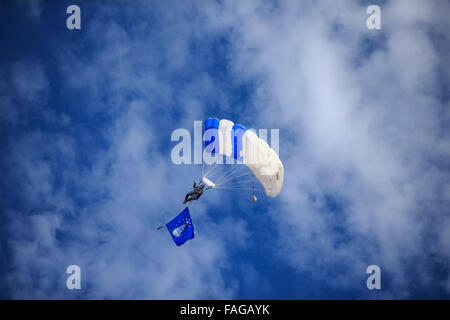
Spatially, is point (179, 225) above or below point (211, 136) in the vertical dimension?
below

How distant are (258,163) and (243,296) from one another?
53.6 metres

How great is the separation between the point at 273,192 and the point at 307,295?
51569 mm

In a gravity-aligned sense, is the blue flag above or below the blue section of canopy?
below

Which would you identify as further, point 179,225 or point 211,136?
point 179,225

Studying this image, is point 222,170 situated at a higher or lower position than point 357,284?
higher

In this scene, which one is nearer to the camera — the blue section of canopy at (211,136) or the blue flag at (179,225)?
the blue section of canopy at (211,136)

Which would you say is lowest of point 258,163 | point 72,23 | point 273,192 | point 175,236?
point 175,236

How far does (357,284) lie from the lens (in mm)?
80750

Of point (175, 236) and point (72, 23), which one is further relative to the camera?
point (72, 23)

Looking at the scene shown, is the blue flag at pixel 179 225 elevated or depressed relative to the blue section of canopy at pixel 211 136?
depressed
